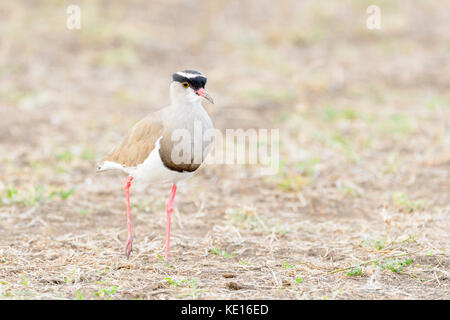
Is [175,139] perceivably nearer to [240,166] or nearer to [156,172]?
[156,172]

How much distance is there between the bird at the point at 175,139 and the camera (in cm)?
477

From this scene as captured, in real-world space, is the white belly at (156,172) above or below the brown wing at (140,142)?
below

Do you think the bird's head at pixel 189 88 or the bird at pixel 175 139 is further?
the bird's head at pixel 189 88

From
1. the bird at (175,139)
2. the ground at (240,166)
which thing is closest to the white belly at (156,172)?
the bird at (175,139)

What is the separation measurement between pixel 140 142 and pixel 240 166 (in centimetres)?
280

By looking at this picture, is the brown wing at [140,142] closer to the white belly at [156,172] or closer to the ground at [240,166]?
the white belly at [156,172]

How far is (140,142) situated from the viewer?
5047 millimetres

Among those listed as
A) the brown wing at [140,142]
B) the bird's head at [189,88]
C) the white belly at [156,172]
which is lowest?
the white belly at [156,172]

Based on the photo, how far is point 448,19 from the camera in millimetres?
14695

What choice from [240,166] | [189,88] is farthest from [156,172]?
[240,166]

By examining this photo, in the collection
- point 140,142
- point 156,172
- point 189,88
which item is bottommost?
point 156,172

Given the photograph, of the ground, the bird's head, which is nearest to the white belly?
the bird's head
